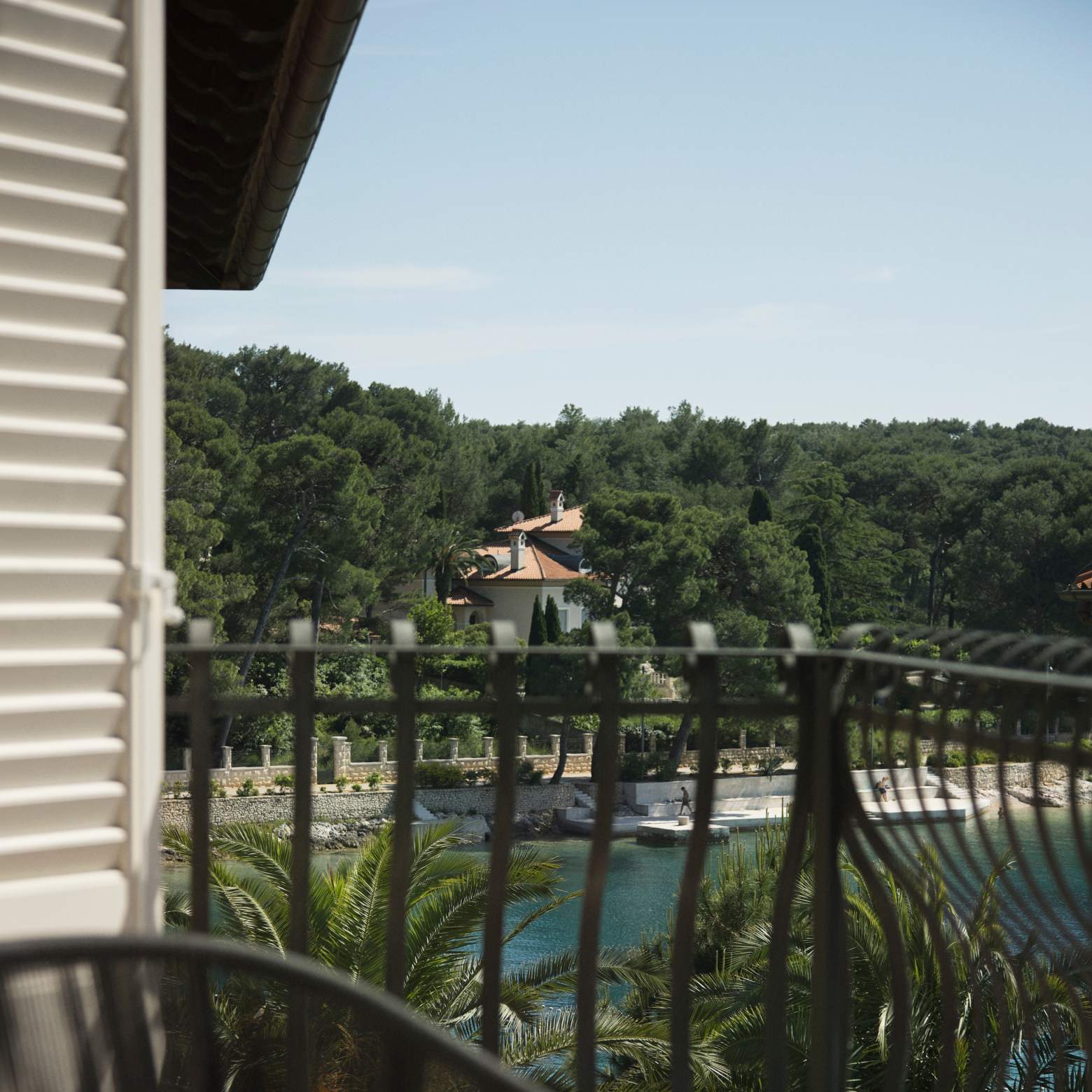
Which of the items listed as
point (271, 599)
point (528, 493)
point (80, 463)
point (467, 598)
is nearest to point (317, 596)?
point (271, 599)

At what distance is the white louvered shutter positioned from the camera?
6.14 ft

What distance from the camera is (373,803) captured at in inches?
987

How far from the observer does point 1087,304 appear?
6625cm

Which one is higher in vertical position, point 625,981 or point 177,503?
point 177,503

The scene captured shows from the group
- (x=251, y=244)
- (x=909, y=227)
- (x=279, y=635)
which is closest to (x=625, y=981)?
(x=251, y=244)

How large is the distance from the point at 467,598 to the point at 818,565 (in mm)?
12445

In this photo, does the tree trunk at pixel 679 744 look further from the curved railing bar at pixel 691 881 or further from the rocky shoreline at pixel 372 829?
the curved railing bar at pixel 691 881

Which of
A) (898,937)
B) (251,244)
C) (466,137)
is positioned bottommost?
(898,937)

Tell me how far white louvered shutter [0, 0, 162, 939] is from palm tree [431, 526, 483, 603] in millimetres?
36103

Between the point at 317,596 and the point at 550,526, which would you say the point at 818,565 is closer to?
the point at 550,526

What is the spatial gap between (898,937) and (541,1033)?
6.78 meters

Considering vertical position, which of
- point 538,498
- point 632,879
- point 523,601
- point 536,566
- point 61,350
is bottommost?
point 632,879

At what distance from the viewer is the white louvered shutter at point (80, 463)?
187 cm

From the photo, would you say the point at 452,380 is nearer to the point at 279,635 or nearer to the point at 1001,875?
the point at 279,635
